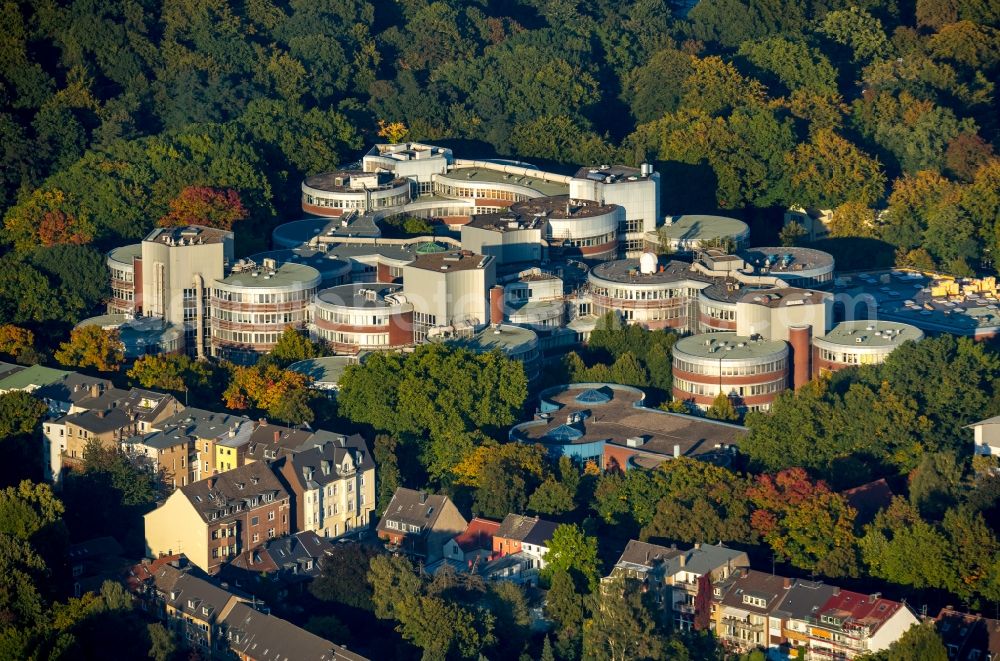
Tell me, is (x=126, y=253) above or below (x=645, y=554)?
above

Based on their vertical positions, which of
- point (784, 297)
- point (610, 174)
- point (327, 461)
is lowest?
point (327, 461)

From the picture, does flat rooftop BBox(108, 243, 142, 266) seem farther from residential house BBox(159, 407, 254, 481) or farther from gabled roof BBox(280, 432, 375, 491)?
gabled roof BBox(280, 432, 375, 491)

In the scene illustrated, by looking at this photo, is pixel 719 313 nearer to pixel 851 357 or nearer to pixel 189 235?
pixel 851 357

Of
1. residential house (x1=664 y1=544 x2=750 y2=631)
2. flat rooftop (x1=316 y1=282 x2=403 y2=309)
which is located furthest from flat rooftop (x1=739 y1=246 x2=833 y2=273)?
residential house (x1=664 y1=544 x2=750 y2=631)

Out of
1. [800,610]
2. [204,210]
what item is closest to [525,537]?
[800,610]

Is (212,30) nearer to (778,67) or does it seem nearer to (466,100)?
(466,100)

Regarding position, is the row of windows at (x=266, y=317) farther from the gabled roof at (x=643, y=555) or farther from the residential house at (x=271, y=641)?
the residential house at (x=271, y=641)
